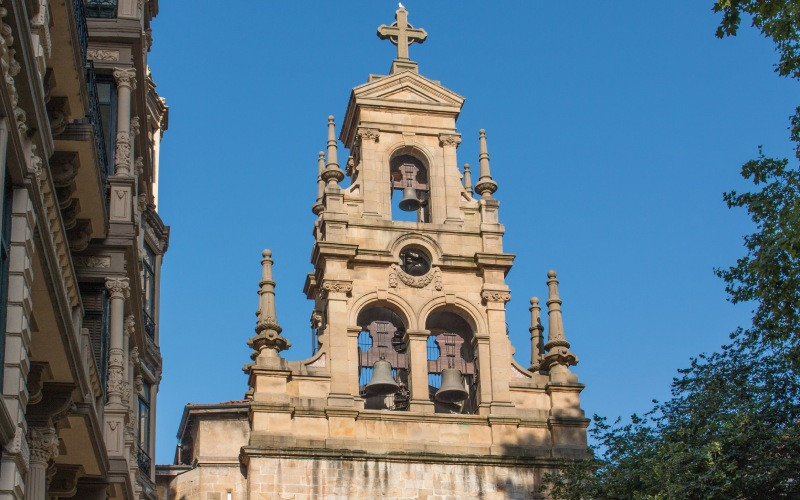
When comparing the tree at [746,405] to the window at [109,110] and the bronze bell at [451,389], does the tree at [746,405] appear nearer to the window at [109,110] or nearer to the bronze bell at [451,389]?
the bronze bell at [451,389]

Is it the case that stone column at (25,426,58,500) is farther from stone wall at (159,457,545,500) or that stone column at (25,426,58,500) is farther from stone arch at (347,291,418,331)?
stone arch at (347,291,418,331)

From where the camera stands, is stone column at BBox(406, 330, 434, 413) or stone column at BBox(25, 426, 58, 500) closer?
stone column at BBox(25, 426, 58, 500)

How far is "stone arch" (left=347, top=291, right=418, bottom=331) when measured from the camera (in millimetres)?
31766

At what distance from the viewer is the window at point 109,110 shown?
22550 millimetres

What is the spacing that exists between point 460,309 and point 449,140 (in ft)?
14.3

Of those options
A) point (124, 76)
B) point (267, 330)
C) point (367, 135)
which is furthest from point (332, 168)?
point (124, 76)

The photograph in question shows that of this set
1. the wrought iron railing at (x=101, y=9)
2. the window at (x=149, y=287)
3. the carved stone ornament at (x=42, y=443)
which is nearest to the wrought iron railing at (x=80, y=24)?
the wrought iron railing at (x=101, y=9)

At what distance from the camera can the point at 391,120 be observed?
1352 inches

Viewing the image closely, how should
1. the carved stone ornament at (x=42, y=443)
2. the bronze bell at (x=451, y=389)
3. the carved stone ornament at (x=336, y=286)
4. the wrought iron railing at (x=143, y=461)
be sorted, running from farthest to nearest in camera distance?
the carved stone ornament at (x=336, y=286), the bronze bell at (x=451, y=389), the wrought iron railing at (x=143, y=461), the carved stone ornament at (x=42, y=443)

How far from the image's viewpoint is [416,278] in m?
32.3

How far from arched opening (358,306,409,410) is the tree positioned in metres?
4.06

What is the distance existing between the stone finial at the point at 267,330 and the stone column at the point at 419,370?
2728 mm

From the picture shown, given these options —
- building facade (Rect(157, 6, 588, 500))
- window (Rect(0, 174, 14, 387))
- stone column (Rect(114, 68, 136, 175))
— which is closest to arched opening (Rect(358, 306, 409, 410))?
building facade (Rect(157, 6, 588, 500))

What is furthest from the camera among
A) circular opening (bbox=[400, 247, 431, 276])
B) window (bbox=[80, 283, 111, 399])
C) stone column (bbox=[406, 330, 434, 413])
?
circular opening (bbox=[400, 247, 431, 276])
